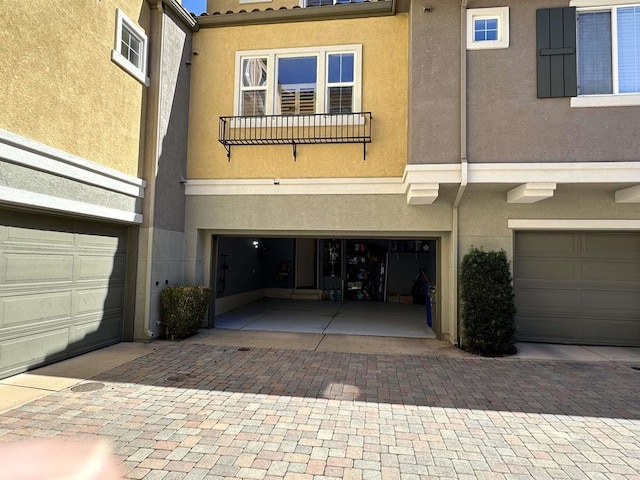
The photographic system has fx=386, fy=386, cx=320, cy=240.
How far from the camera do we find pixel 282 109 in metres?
8.52

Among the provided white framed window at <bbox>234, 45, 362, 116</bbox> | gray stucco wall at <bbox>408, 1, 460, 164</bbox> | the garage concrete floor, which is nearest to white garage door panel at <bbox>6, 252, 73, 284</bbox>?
the garage concrete floor

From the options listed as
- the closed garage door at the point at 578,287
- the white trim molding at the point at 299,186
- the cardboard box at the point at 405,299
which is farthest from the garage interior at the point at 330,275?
the closed garage door at the point at 578,287

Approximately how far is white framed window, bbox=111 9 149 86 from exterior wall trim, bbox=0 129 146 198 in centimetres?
191

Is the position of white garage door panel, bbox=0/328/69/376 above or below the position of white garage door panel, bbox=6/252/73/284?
below

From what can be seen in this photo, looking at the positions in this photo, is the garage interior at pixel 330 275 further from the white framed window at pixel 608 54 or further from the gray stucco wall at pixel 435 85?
the white framed window at pixel 608 54

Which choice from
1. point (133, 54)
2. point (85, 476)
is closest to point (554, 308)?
point (85, 476)

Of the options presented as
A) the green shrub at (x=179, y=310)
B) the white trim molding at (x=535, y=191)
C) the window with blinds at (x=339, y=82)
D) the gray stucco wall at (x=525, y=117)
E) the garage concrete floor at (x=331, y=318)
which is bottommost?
the garage concrete floor at (x=331, y=318)

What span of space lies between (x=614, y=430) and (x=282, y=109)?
769cm

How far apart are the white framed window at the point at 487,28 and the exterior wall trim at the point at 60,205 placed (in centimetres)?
675

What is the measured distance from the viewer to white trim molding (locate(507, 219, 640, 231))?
7266 millimetres

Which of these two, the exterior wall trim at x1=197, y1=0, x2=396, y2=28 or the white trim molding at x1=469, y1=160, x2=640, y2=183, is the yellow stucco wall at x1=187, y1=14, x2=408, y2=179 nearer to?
the exterior wall trim at x1=197, y1=0, x2=396, y2=28

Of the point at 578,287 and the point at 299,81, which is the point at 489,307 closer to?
the point at 578,287

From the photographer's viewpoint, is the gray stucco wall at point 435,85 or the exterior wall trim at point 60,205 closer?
the exterior wall trim at point 60,205

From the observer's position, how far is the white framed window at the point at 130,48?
664 cm
